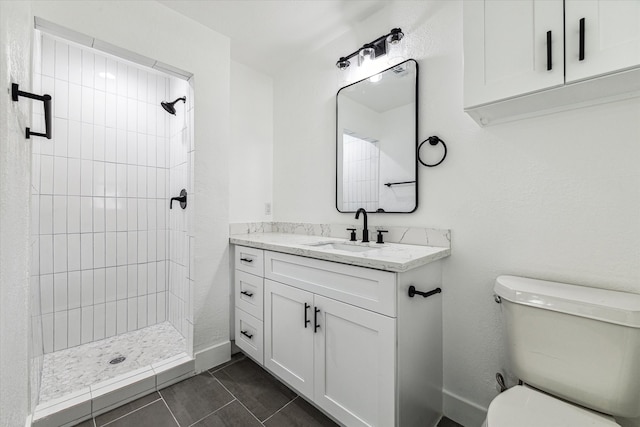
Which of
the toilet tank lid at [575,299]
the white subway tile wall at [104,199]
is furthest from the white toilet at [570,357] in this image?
the white subway tile wall at [104,199]

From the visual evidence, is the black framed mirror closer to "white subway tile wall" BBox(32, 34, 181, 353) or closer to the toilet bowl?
the toilet bowl

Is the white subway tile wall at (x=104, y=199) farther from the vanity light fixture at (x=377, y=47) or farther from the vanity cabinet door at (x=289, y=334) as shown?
the vanity light fixture at (x=377, y=47)

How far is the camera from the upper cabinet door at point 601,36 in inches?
32.5

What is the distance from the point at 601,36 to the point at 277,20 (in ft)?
5.58

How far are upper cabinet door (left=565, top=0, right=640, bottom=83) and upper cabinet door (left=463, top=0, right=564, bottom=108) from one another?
0.03m

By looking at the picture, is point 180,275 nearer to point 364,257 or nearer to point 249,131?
point 249,131

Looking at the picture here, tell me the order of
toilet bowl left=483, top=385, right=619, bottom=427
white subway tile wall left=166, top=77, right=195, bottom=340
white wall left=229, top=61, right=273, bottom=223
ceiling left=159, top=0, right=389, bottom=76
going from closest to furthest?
toilet bowl left=483, top=385, right=619, bottom=427
ceiling left=159, top=0, right=389, bottom=76
white subway tile wall left=166, top=77, right=195, bottom=340
white wall left=229, top=61, right=273, bottom=223

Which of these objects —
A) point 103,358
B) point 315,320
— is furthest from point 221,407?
point 103,358

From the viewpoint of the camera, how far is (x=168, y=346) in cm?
206

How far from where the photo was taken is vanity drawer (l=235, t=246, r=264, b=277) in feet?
5.70

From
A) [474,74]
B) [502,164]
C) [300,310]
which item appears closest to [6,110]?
[300,310]

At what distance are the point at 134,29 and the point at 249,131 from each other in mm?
979

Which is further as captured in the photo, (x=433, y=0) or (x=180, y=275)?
(x=180, y=275)

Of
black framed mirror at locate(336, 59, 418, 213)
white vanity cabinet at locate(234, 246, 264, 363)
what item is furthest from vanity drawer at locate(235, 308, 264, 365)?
black framed mirror at locate(336, 59, 418, 213)
